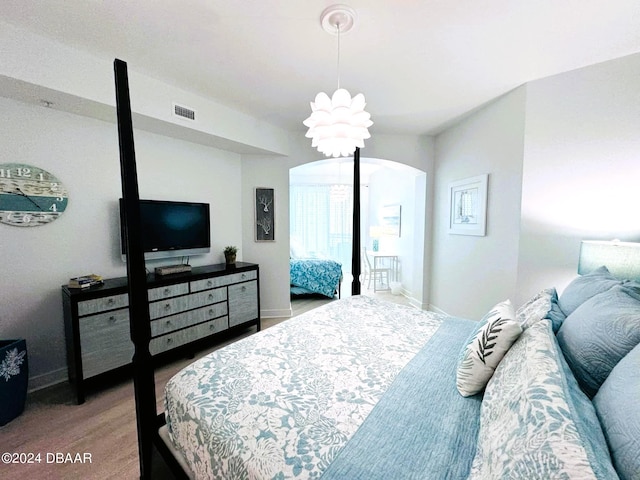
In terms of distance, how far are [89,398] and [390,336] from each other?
7.82 ft

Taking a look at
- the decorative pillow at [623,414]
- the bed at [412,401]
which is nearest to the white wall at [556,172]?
the bed at [412,401]

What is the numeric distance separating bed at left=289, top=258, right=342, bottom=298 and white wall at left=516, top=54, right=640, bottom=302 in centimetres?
274

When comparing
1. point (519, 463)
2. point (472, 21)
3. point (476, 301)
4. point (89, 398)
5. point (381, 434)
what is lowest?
point (89, 398)

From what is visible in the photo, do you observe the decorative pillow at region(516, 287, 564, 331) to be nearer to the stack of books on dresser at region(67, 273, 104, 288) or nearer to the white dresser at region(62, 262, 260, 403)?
the white dresser at region(62, 262, 260, 403)

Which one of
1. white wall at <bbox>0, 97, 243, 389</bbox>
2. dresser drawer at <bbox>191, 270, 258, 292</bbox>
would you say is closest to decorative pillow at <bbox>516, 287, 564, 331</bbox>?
dresser drawer at <bbox>191, 270, 258, 292</bbox>

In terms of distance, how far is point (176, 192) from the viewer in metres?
3.04

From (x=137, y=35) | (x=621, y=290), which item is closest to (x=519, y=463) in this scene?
(x=621, y=290)

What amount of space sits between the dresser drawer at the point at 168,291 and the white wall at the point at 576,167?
127 inches

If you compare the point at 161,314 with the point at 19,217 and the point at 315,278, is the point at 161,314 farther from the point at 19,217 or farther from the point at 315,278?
the point at 315,278

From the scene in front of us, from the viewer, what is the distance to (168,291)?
2.50 m

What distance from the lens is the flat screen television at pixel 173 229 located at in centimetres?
264

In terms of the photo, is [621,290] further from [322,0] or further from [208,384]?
[322,0]

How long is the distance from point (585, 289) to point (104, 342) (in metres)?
3.21

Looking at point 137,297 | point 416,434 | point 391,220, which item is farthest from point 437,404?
point 391,220
